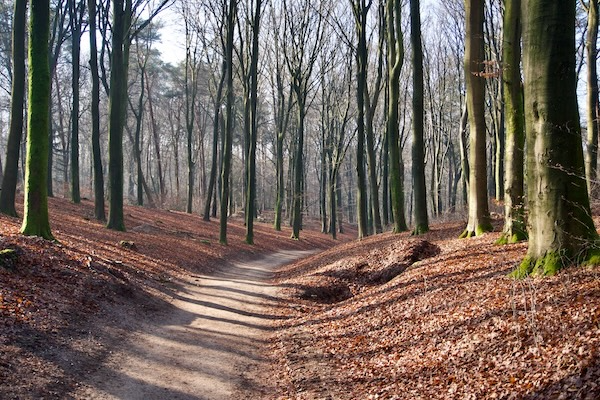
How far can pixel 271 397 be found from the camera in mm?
6406

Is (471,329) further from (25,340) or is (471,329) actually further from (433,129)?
(433,129)

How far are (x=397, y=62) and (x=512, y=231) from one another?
10.4 metres

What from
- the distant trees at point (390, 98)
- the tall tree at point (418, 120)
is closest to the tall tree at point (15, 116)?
the distant trees at point (390, 98)

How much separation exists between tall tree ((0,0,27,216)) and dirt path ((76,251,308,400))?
23.0 ft

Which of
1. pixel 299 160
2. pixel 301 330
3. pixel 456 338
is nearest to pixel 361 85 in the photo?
pixel 299 160

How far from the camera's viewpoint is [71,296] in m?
8.64

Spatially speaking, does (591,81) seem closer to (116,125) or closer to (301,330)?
(301,330)

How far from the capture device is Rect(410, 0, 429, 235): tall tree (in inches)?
664

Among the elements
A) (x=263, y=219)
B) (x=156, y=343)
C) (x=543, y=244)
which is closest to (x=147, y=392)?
(x=156, y=343)

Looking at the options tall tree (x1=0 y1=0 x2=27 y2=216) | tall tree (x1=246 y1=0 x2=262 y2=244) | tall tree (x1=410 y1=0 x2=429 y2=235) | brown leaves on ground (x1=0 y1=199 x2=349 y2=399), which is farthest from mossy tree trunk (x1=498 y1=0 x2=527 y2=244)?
tall tree (x1=0 y1=0 x2=27 y2=216)

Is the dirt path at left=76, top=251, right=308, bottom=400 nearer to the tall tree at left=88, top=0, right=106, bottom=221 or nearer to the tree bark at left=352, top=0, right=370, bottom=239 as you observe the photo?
the tall tree at left=88, top=0, right=106, bottom=221

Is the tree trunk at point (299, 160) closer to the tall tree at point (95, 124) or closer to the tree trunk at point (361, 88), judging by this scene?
the tree trunk at point (361, 88)

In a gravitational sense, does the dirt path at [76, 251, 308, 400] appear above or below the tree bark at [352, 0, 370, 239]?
below

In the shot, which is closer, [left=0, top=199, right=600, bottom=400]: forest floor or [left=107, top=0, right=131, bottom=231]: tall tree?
[left=0, top=199, right=600, bottom=400]: forest floor
